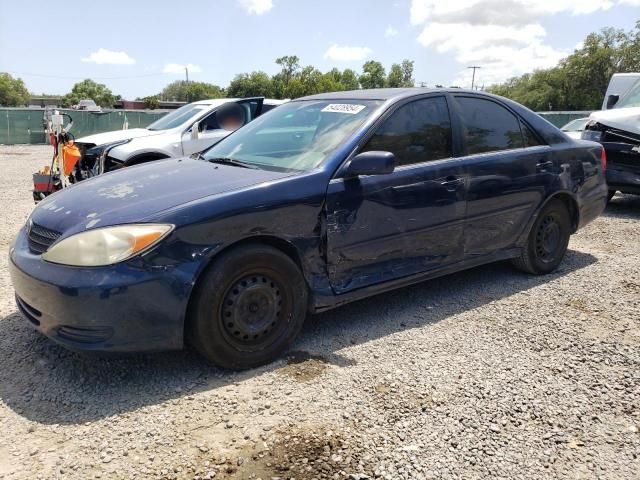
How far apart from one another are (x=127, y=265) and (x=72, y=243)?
1.19ft

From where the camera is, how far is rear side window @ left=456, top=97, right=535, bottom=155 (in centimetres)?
425

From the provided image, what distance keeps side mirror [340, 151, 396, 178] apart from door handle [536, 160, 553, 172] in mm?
1901

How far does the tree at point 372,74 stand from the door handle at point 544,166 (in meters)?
99.2

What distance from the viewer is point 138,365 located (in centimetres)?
322

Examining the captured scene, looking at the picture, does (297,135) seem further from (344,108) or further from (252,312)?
(252,312)

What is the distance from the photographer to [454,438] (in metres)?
2.56

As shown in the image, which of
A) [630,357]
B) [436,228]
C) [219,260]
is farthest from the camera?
[436,228]

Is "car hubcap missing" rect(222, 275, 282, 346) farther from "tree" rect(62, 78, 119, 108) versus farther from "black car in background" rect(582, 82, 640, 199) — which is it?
"tree" rect(62, 78, 119, 108)

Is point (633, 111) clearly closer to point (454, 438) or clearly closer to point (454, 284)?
point (454, 284)

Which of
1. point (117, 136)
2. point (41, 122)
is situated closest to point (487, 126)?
point (117, 136)

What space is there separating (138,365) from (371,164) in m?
1.91

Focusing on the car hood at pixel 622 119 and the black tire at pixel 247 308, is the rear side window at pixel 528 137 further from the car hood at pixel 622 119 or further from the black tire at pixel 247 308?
the car hood at pixel 622 119

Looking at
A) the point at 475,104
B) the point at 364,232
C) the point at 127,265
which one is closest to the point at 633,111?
the point at 475,104

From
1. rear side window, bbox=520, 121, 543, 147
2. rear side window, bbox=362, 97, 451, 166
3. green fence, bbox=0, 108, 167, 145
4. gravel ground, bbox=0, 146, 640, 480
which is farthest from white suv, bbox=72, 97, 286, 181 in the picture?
green fence, bbox=0, 108, 167, 145
